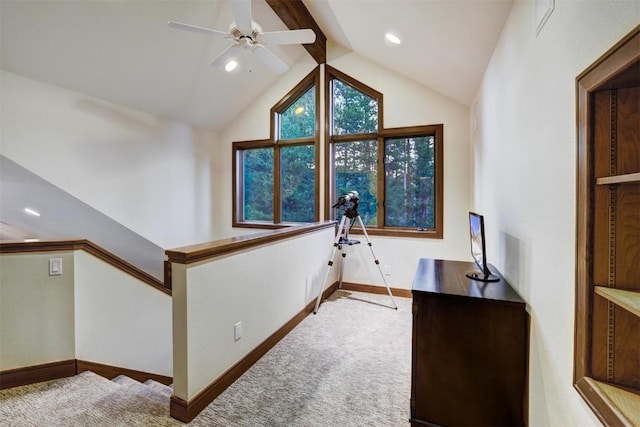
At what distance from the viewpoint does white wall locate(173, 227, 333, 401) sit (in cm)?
163

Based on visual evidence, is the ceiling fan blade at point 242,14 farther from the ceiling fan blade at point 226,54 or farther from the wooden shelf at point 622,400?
the wooden shelf at point 622,400

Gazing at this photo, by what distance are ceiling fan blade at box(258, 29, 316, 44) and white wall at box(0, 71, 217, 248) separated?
2.14m

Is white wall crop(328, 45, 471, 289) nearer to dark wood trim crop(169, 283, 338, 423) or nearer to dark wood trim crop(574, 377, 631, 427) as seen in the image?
dark wood trim crop(169, 283, 338, 423)

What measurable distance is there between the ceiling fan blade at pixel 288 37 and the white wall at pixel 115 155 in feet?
7.01

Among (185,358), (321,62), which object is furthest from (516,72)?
(321,62)

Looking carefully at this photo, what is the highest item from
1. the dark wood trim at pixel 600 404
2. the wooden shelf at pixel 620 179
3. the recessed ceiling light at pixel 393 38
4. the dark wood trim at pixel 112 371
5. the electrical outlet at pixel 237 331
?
the recessed ceiling light at pixel 393 38

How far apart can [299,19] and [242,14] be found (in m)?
1.45

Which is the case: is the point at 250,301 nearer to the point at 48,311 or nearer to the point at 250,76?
the point at 48,311

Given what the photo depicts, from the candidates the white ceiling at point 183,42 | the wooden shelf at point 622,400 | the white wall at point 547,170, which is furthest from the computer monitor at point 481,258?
the white ceiling at point 183,42

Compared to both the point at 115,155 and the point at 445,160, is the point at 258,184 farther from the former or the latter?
the point at 445,160

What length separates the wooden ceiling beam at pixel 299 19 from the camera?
3.08 metres

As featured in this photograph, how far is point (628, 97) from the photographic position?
0.86m

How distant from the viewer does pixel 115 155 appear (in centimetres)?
338

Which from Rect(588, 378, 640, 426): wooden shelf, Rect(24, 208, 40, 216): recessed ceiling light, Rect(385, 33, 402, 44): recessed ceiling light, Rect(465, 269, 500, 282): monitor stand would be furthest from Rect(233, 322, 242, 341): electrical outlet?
Rect(24, 208, 40, 216): recessed ceiling light
